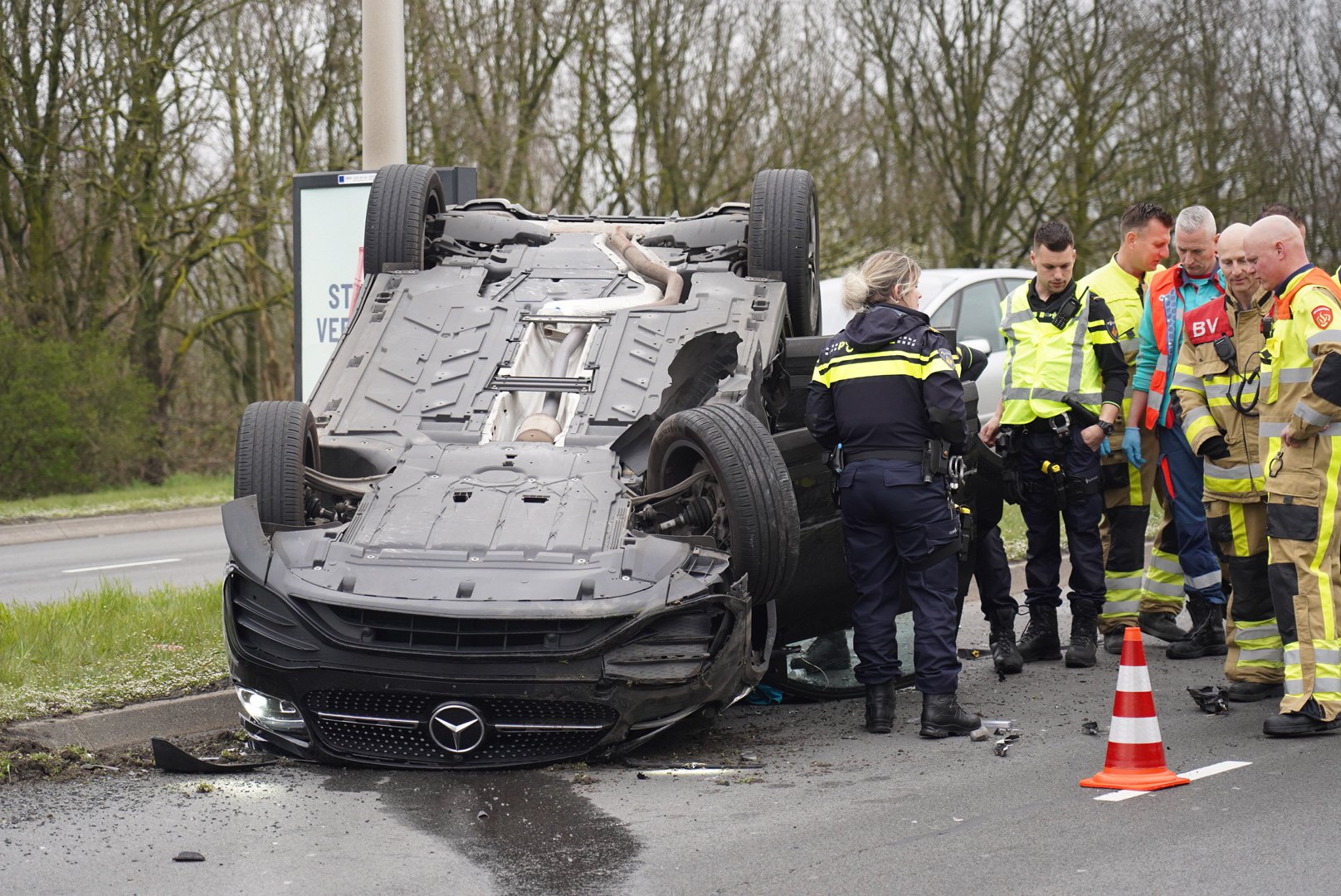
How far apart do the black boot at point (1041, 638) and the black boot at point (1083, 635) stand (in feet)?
0.41

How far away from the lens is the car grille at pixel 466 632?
5.09 m

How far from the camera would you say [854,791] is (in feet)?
16.5

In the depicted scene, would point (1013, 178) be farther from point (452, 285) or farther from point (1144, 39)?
point (452, 285)

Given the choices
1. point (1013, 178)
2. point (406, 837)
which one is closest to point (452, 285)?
point (406, 837)

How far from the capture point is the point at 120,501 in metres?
17.1

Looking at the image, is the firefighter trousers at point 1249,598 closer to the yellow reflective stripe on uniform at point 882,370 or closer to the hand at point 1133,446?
the hand at point 1133,446

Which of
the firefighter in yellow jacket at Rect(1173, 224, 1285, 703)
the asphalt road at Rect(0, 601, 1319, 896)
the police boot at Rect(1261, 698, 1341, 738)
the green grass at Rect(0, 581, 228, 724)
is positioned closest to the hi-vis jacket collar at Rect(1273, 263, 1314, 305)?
the firefighter in yellow jacket at Rect(1173, 224, 1285, 703)

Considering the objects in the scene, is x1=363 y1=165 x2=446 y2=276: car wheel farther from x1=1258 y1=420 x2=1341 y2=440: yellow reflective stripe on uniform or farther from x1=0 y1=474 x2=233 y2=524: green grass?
x1=0 y1=474 x2=233 y2=524: green grass

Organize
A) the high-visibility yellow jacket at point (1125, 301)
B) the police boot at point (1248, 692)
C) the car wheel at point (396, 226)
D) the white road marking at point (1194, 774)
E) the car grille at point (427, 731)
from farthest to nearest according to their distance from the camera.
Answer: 1. the high-visibility yellow jacket at point (1125, 301)
2. the car wheel at point (396, 226)
3. the police boot at point (1248, 692)
4. the car grille at point (427, 731)
5. the white road marking at point (1194, 774)

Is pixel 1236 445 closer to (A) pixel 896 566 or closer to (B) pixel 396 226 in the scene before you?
(A) pixel 896 566

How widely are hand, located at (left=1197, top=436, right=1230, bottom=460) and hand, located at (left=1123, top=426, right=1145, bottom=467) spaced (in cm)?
76

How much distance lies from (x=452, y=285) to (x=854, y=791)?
325 centimetres

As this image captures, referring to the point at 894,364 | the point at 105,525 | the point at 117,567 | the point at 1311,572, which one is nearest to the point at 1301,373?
the point at 1311,572

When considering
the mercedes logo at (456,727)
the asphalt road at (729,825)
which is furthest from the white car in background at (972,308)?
the mercedes logo at (456,727)
